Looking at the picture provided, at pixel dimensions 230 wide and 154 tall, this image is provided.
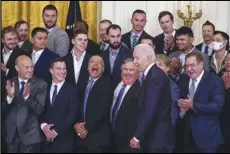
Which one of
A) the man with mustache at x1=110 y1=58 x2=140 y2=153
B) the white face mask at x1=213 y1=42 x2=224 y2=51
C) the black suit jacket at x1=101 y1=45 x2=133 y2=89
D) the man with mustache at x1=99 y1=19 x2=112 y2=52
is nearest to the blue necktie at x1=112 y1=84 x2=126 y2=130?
the man with mustache at x1=110 y1=58 x2=140 y2=153

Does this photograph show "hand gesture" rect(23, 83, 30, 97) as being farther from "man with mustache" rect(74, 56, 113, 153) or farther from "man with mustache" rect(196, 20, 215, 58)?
"man with mustache" rect(196, 20, 215, 58)

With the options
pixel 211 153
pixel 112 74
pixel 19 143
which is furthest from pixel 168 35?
pixel 19 143

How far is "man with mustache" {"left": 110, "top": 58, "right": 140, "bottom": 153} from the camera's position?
21.6ft

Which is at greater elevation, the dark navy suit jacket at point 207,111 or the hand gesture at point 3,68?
the hand gesture at point 3,68

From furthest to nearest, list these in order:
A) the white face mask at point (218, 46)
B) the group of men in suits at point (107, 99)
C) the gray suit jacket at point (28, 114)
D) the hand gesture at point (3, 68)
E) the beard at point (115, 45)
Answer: the white face mask at point (218, 46)
the beard at point (115, 45)
the hand gesture at point (3, 68)
the gray suit jacket at point (28, 114)
the group of men in suits at point (107, 99)

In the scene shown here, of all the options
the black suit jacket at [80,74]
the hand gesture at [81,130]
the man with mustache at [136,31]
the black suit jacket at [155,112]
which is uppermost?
the man with mustache at [136,31]

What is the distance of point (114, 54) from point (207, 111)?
4.41ft

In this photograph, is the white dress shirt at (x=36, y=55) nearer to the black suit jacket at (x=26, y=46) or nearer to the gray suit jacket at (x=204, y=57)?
the black suit jacket at (x=26, y=46)

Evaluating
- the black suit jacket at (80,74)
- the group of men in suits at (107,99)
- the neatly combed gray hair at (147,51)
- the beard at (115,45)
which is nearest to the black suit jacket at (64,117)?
the group of men in suits at (107,99)

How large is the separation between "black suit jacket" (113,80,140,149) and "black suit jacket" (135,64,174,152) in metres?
0.28

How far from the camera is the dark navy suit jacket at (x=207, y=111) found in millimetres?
6496

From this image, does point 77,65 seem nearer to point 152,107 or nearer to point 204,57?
point 152,107

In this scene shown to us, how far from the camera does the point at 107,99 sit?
669 cm

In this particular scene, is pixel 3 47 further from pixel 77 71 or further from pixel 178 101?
pixel 178 101
